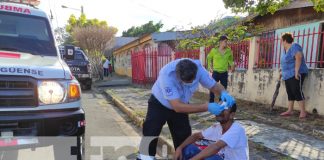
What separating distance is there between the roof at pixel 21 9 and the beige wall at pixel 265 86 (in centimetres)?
486

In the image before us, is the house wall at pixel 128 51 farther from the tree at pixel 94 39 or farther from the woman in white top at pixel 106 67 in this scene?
the tree at pixel 94 39

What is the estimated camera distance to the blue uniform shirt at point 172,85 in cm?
308

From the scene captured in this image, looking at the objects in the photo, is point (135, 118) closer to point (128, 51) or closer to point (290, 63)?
point (290, 63)

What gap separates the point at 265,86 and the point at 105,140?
4.05 meters

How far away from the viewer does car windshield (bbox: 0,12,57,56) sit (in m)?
4.02

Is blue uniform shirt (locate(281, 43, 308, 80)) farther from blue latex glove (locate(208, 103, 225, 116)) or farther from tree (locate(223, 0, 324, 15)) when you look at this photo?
blue latex glove (locate(208, 103, 225, 116))

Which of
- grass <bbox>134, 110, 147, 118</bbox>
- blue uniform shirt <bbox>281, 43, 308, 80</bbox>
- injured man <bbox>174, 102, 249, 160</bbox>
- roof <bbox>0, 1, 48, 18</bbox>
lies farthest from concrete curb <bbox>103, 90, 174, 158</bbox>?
blue uniform shirt <bbox>281, 43, 308, 80</bbox>

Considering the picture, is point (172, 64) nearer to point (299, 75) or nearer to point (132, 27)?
point (299, 75)

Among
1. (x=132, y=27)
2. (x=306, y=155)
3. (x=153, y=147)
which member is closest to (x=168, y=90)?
(x=153, y=147)

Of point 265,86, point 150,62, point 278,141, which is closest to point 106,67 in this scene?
point 150,62

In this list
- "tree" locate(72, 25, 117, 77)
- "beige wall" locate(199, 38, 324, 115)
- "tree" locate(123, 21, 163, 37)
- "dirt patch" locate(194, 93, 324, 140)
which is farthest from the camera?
"tree" locate(123, 21, 163, 37)

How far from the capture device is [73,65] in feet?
46.2

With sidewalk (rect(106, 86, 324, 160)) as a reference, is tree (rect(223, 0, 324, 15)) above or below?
above

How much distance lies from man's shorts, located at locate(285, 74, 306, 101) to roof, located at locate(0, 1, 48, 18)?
14.5ft
